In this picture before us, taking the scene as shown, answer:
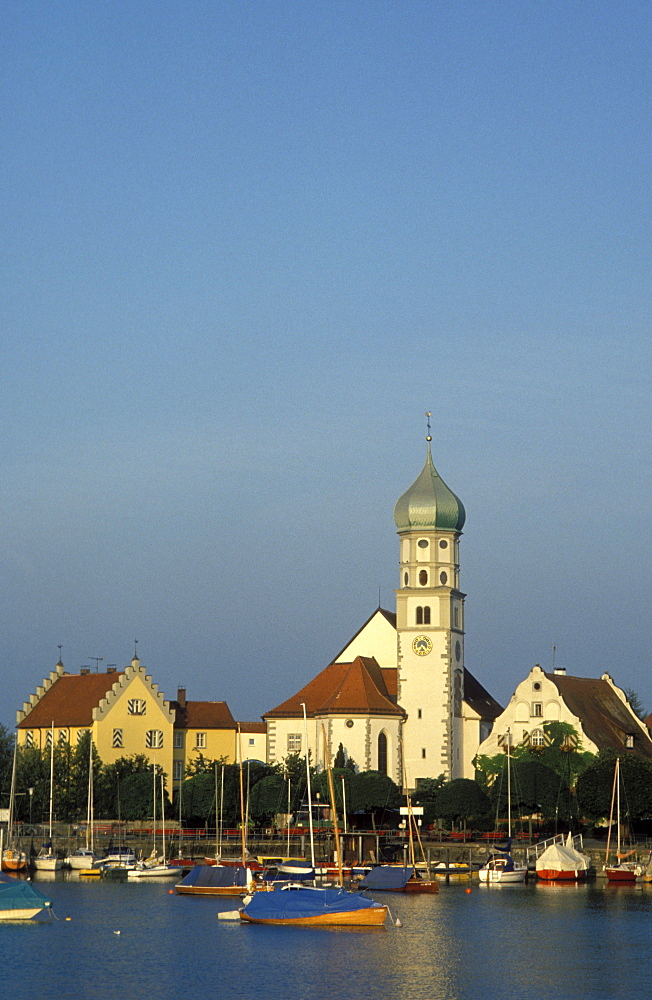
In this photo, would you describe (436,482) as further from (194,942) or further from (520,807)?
(194,942)

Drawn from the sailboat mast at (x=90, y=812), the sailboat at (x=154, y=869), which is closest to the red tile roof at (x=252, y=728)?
the sailboat mast at (x=90, y=812)

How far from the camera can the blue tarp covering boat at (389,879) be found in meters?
96.4

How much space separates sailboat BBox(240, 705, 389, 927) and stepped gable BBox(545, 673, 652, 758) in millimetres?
48714

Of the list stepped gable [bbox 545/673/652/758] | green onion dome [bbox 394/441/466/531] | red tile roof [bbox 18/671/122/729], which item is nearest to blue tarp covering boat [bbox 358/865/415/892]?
stepped gable [bbox 545/673/652/758]

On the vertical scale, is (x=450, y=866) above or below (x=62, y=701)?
below

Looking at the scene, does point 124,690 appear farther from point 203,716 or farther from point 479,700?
point 479,700

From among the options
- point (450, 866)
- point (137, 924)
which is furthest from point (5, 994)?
point (450, 866)

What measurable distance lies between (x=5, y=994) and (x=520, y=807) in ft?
198

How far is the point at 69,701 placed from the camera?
136500 millimetres

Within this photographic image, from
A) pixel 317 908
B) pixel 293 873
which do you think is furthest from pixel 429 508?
pixel 317 908

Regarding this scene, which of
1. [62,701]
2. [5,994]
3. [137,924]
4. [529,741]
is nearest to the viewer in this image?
[5,994]

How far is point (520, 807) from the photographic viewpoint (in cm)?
11831

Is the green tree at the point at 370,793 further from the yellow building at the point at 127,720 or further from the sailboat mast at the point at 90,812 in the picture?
the yellow building at the point at 127,720

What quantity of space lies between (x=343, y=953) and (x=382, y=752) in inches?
2037
